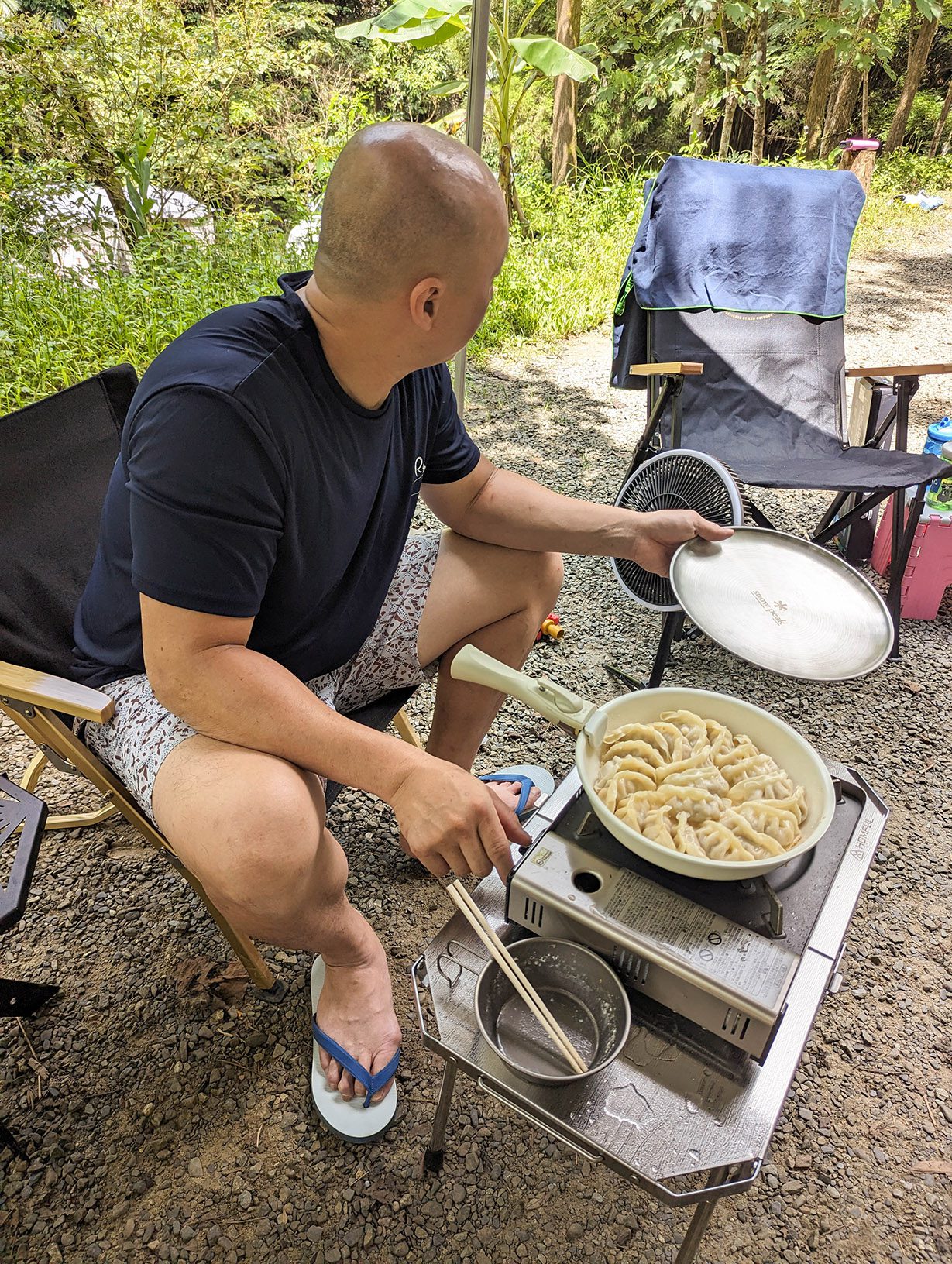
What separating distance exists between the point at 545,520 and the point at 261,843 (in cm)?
98

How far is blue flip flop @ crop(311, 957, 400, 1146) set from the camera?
4.94 ft

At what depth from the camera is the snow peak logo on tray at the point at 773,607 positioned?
1580 millimetres

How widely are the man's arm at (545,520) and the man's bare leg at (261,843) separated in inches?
29.6

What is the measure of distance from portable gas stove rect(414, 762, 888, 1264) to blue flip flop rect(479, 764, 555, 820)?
631 millimetres

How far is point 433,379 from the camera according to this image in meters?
1.76

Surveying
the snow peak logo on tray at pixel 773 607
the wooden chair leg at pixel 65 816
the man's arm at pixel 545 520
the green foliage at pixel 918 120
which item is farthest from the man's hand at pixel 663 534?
the green foliage at pixel 918 120

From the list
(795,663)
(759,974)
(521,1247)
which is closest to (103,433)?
(795,663)

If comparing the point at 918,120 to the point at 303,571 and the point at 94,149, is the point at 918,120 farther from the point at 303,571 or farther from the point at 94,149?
the point at 303,571

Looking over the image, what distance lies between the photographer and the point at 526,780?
209cm

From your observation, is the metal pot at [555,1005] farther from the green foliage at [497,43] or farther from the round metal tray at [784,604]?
the green foliage at [497,43]

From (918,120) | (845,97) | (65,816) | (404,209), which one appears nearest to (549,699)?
(404,209)

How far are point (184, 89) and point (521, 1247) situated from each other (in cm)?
749

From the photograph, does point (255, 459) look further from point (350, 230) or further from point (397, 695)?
point (397, 695)

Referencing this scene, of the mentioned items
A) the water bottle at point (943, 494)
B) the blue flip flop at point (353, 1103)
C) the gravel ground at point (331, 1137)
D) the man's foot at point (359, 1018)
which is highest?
the water bottle at point (943, 494)
